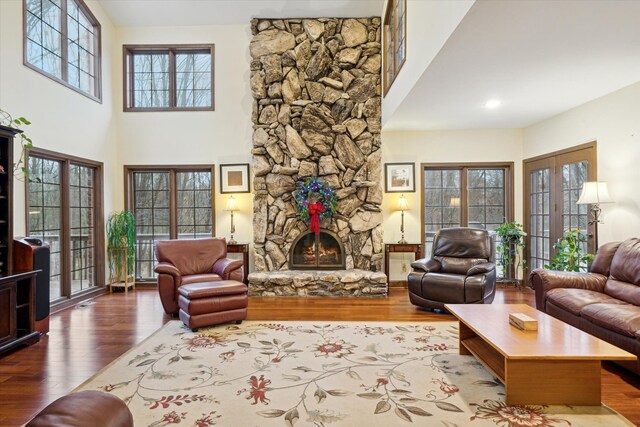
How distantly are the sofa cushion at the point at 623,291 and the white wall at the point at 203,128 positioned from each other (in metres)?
4.89

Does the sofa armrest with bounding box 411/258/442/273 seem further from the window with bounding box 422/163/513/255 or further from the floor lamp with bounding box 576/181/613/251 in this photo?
the floor lamp with bounding box 576/181/613/251

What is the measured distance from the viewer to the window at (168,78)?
21.3 feet

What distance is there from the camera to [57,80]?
4.95m

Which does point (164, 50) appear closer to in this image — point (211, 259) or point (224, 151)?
point (224, 151)

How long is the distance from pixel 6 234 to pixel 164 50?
4238 millimetres

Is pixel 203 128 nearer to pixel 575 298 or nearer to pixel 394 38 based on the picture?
pixel 394 38

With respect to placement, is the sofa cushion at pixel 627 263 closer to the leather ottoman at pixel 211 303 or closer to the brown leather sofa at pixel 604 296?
the brown leather sofa at pixel 604 296

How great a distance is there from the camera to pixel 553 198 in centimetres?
550

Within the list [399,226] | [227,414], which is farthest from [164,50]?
[227,414]

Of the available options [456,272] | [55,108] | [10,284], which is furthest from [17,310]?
[456,272]

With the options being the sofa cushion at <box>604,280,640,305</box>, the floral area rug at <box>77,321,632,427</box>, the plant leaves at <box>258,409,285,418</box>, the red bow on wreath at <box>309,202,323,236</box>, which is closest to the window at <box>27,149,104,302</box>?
the floral area rug at <box>77,321,632,427</box>

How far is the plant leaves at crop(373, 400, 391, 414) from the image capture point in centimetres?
238

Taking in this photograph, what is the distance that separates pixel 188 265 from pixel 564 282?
14.3ft

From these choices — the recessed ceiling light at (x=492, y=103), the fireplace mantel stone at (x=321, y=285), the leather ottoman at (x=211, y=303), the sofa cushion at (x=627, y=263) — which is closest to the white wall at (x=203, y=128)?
the fireplace mantel stone at (x=321, y=285)
